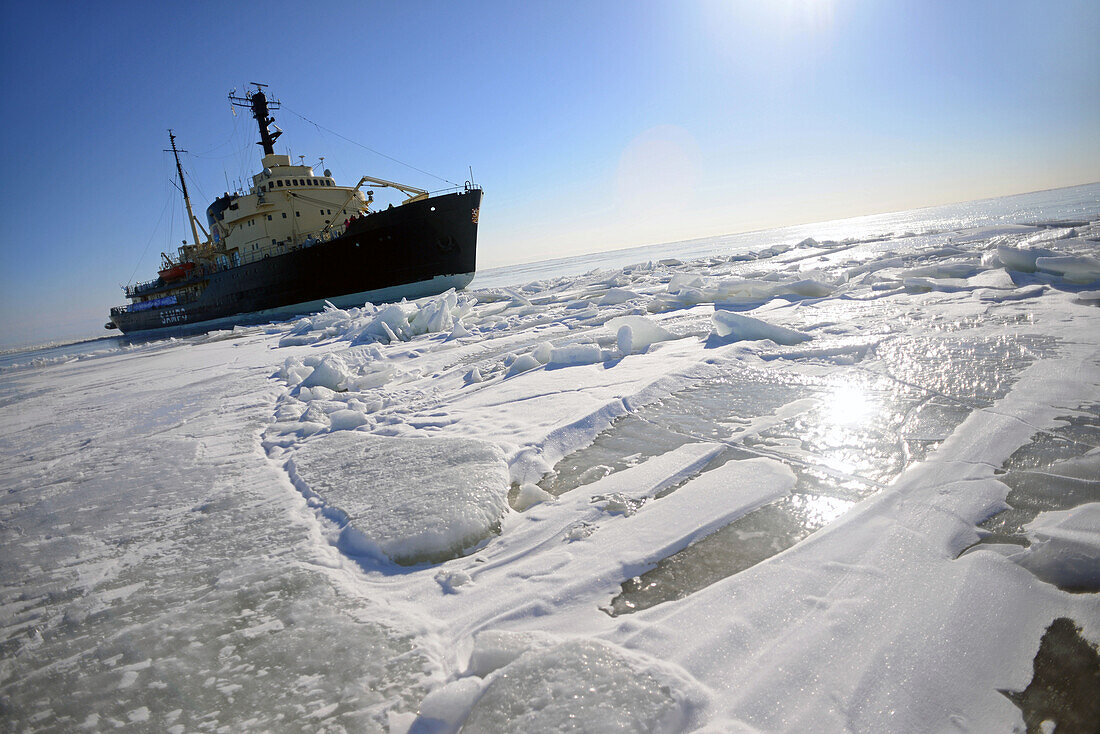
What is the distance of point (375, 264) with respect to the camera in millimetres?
18047

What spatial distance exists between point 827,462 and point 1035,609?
83cm

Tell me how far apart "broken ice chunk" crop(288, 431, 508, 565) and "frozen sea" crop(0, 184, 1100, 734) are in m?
0.02

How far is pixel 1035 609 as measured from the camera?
3.60ft

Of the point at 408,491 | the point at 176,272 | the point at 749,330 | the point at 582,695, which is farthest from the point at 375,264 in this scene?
the point at 582,695

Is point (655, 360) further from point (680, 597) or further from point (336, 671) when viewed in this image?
point (336, 671)

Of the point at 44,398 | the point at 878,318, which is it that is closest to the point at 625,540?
the point at 878,318

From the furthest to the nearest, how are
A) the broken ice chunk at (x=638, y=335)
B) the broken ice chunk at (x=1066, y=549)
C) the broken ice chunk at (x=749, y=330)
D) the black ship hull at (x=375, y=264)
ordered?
the black ship hull at (x=375, y=264) < the broken ice chunk at (x=638, y=335) < the broken ice chunk at (x=749, y=330) < the broken ice chunk at (x=1066, y=549)

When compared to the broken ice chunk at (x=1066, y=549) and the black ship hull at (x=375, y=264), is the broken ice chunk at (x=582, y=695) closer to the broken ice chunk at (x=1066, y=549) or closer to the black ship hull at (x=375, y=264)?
the broken ice chunk at (x=1066, y=549)

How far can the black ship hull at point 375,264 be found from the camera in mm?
17625

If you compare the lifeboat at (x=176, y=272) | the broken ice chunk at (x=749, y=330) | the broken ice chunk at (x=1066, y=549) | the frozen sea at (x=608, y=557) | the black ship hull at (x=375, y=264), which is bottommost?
the broken ice chunk at (x=1066, y=549)

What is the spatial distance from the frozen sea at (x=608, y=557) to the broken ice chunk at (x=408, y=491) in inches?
0.7

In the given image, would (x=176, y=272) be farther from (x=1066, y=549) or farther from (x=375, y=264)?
(x=1066, y=549)

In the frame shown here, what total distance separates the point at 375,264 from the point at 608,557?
1867 cm

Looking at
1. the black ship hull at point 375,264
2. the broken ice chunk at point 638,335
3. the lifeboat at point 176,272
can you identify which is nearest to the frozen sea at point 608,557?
the broken ice chunk at point 638,335
